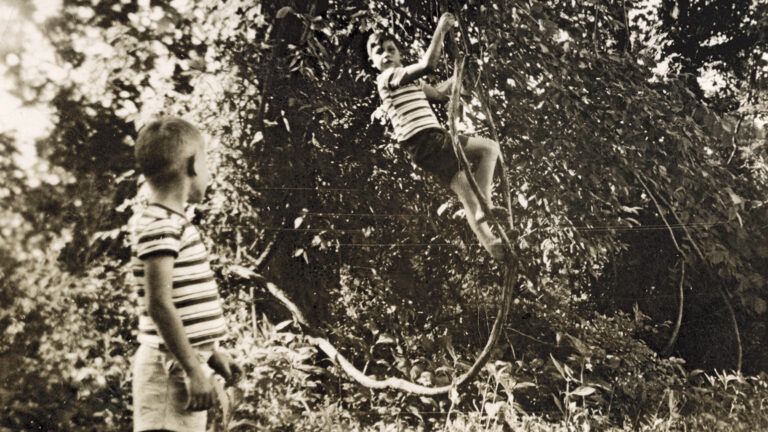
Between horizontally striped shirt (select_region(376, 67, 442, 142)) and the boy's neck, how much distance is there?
1.29 meters

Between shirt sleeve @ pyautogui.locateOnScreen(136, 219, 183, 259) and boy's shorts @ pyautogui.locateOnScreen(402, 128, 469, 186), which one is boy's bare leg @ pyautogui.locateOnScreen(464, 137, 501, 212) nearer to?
boy's shorts @ pyautogui.locateOnScreen(402, 128, 469, 186)

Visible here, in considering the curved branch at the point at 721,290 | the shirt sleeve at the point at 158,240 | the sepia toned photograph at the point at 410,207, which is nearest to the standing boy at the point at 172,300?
the shirt sleeve at the point at 158,240

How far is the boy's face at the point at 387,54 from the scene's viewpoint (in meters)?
2.47

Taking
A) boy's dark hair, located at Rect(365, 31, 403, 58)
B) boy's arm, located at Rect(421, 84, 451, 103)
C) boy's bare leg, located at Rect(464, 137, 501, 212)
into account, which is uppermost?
boy's dark hair, located at Rect(365, 31, 403, 58)

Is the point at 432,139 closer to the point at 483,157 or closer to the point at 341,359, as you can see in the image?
the point at 483,157

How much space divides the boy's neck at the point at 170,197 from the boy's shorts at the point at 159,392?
31 centimetres

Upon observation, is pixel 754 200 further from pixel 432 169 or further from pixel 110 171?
pixel 110 171

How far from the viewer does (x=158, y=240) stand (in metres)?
1.19

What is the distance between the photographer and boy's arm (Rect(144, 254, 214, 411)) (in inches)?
46.1

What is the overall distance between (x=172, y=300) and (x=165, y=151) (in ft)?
1.19

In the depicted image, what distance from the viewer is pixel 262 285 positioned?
103 inches

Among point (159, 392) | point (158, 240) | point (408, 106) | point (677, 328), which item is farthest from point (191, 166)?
point (677, 328)

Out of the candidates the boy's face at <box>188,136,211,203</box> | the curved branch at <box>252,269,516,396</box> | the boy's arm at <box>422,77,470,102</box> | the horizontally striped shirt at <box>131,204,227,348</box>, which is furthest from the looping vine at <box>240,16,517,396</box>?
the horizontally striped shirt at <box>131,204,227,348</box>

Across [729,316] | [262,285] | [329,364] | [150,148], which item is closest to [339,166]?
[262,285]
